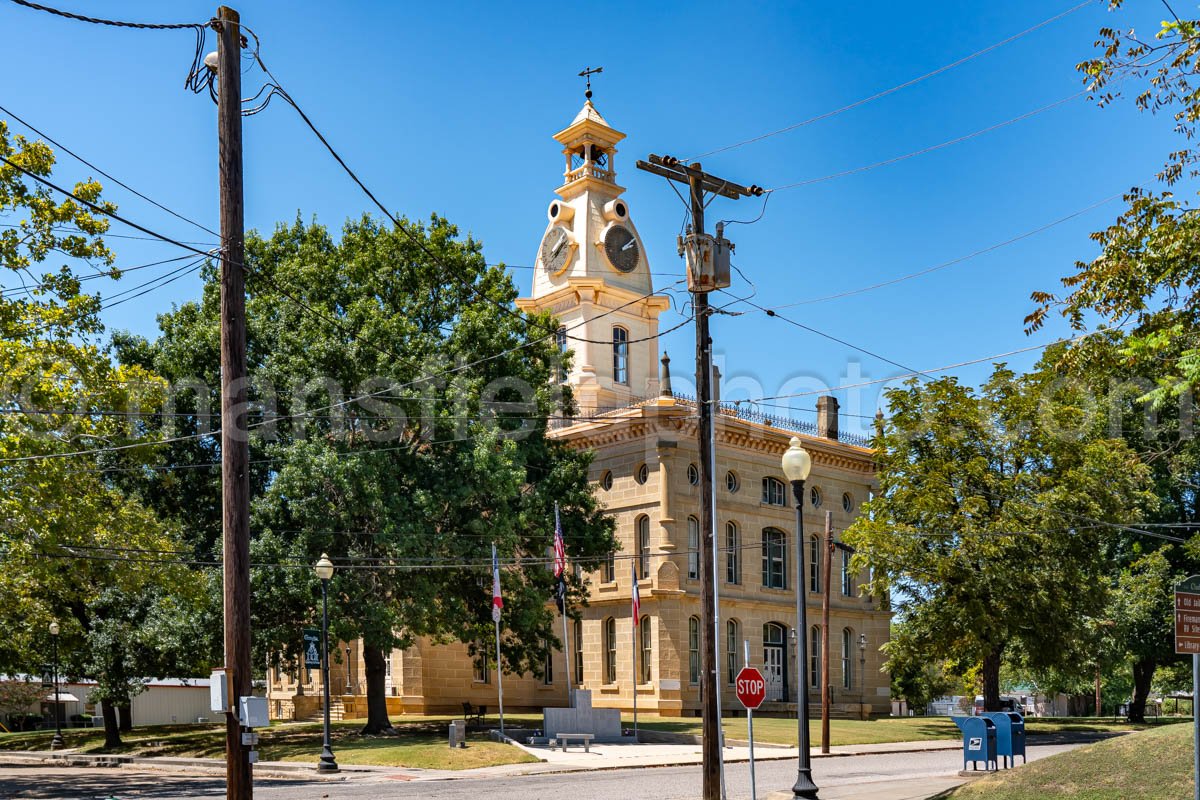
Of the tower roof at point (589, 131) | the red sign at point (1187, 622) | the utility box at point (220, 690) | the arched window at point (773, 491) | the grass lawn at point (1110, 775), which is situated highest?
the tower roof at point (589, 131)

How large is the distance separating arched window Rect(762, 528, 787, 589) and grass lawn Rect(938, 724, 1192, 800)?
32.9 metres

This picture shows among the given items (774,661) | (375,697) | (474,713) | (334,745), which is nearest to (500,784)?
(334,745)

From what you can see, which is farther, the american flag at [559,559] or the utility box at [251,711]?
the american flag at [559,559]

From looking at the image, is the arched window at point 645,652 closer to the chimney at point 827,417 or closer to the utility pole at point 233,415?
the chimney at point 827,417

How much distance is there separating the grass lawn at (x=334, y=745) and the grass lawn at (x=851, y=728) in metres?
6.91

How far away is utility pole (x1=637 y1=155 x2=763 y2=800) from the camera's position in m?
18.4

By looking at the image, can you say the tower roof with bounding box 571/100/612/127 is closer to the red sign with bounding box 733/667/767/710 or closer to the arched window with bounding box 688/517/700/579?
the arched window with bounding box 688/517/700/579

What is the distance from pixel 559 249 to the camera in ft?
184

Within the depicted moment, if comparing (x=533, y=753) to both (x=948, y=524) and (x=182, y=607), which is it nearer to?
(x=182, y=607)

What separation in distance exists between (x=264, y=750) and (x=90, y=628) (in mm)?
7610

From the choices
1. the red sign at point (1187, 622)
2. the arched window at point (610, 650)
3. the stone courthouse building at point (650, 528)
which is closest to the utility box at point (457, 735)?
the stone courthouse building at point (650, 528)

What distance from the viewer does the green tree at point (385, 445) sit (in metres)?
33.3

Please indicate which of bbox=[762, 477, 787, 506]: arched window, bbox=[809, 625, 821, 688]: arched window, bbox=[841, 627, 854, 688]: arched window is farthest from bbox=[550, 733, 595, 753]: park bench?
bbox=[841, 627, 854, 688]: arched window

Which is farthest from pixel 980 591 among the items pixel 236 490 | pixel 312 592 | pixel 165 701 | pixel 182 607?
pixel 165 701
